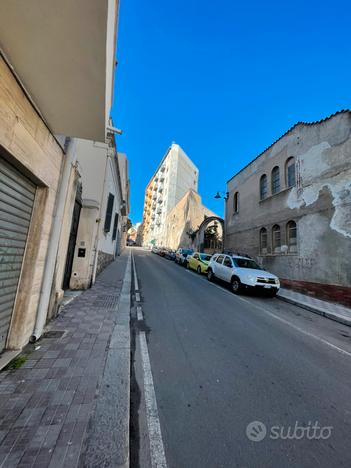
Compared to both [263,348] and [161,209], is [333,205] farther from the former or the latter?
[161,209]

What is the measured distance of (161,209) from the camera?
59156 millimetres

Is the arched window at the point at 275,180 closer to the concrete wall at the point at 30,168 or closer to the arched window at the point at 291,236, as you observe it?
the arched window at the point at 291,236

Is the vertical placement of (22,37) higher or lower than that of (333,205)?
lower

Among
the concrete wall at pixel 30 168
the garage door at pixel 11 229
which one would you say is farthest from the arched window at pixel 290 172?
the garage door at pixel 11 229

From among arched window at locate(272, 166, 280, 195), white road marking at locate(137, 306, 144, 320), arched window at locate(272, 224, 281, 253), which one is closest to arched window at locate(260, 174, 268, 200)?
arched window at locate(272, 166, 280, 195)

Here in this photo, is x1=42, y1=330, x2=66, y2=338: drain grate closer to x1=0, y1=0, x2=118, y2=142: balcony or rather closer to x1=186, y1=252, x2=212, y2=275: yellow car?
x1=0, y1=0, x2=118, y2=142: balcony

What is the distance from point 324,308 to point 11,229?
10.1 m

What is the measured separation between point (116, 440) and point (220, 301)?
654 centimetres

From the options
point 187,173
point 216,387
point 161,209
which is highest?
point 187,173

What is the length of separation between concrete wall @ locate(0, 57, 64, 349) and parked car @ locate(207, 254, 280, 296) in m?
8.05

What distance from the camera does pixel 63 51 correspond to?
233cm

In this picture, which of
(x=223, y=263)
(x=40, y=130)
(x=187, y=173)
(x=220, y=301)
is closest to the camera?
(x=40, y=130)

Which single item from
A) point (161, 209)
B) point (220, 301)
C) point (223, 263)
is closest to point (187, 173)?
point (161, 209)

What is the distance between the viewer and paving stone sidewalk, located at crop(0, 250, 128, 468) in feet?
5.90
